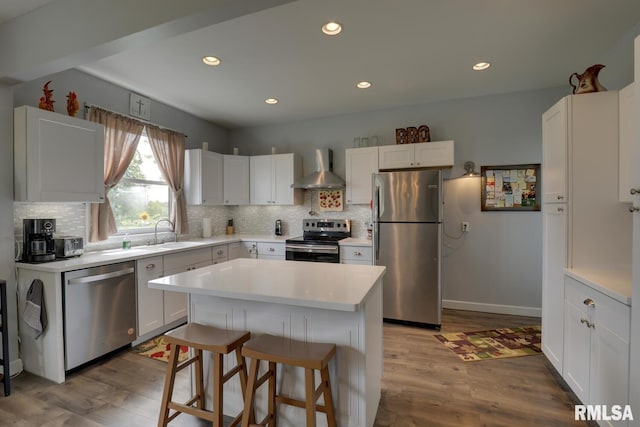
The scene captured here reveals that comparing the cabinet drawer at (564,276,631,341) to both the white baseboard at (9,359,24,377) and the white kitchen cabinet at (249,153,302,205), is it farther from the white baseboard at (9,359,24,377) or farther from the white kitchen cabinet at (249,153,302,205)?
the white baseboard at (9,359,24,377)

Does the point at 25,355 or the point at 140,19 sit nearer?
the point at 140,19

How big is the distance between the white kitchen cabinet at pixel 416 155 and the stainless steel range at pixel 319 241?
42.0 inches

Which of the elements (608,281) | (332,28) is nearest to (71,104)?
(332,28)

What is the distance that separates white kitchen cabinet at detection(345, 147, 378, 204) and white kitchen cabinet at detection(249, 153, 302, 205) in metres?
0.85

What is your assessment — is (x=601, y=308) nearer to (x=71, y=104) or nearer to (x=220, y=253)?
(x=220, y=253)

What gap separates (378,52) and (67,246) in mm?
3217

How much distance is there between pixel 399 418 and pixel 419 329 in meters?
1.54

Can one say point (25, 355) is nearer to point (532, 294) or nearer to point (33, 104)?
point (33, 104)

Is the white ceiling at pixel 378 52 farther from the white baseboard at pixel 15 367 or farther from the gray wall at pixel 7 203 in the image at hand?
the white baseboard at pixel 15 367

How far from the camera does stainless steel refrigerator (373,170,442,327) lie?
3.27 meters

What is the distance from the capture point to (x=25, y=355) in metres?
2.44

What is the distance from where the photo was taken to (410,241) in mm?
3367

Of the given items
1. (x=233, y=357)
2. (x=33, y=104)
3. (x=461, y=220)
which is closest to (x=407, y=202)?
(x=461, y=220)

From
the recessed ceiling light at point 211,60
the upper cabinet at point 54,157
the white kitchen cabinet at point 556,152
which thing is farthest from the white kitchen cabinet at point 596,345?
the upper cabinet at point 54,157
